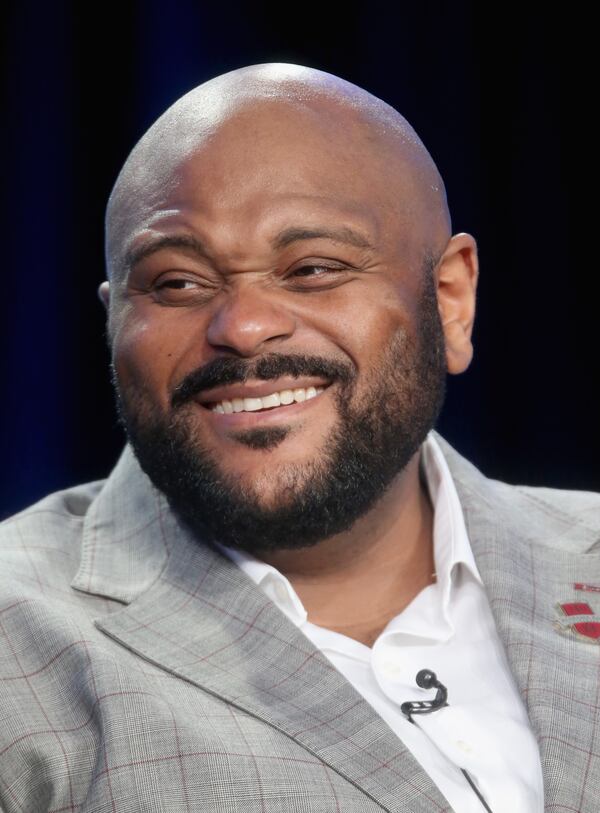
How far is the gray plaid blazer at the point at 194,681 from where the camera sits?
72.1 inches

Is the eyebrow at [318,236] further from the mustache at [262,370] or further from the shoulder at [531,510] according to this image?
the shoulder at [531,510]

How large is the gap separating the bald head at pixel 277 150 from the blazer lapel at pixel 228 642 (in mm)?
470

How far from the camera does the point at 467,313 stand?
98.3 inches

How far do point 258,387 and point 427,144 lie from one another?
1448mm

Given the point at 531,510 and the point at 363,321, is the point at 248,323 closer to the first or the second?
the point at 363,321

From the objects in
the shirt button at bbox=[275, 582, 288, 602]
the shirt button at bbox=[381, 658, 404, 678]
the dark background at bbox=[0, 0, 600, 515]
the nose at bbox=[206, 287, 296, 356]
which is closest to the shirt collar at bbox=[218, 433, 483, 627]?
the shirt button at bbox=[275, 582, 288, 602]

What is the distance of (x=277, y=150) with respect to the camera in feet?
7.18

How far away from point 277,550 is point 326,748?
421mm

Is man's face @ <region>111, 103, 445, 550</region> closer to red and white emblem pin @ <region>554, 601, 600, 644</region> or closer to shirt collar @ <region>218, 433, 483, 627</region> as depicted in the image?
shirt collar @ <region>218, 433, 483, 627</region>

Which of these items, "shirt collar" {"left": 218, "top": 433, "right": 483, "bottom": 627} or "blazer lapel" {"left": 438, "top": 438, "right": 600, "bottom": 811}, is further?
"shirt collar" {"left": 218, "top": 433, "right": 483, "bottom": 627}

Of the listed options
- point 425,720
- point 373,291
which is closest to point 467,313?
point 373,291

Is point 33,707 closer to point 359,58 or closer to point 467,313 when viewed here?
point 467,313

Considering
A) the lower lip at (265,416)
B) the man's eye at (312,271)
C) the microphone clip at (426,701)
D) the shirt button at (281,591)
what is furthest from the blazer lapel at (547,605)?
the man's eye at (312,271)

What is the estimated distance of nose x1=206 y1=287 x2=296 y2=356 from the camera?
207cm
